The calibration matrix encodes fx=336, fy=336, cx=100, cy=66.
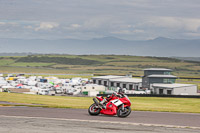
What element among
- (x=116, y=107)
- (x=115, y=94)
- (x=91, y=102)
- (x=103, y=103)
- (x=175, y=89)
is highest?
(x=175, y=89)

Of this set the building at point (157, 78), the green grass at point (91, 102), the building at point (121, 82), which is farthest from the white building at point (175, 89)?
the green grass at point (91, 102)

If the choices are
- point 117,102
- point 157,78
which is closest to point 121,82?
point 157,78

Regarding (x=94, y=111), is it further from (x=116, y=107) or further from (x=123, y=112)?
(x=123, y=112)

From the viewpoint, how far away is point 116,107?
20344 millimetres

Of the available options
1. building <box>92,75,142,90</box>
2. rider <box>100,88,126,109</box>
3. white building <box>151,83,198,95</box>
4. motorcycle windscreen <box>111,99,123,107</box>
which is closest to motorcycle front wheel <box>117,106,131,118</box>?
motorcycle windscreen <box>111,99,123,107</box>

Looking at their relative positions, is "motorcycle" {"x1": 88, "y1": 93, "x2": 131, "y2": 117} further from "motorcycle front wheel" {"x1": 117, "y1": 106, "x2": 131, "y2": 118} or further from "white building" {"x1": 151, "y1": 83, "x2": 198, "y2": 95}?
"white building" {"x1": 151, "y1": 83, "x2": 198, "y2": 95}

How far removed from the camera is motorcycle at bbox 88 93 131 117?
2008 centimetres

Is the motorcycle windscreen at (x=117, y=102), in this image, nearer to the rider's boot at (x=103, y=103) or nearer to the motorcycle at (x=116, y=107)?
the motorcycle at (x=116, y=107)

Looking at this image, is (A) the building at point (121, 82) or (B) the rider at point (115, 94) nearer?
(B) the rider at point (115, 94)

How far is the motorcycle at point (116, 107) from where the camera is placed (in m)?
20.1

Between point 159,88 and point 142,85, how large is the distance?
13912 millimetres

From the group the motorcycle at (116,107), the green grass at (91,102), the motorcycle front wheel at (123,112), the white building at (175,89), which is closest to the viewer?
the motorcycle front wheel at (123,112)

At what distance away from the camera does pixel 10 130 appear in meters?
14.5

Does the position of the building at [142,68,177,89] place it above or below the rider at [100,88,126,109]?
above
